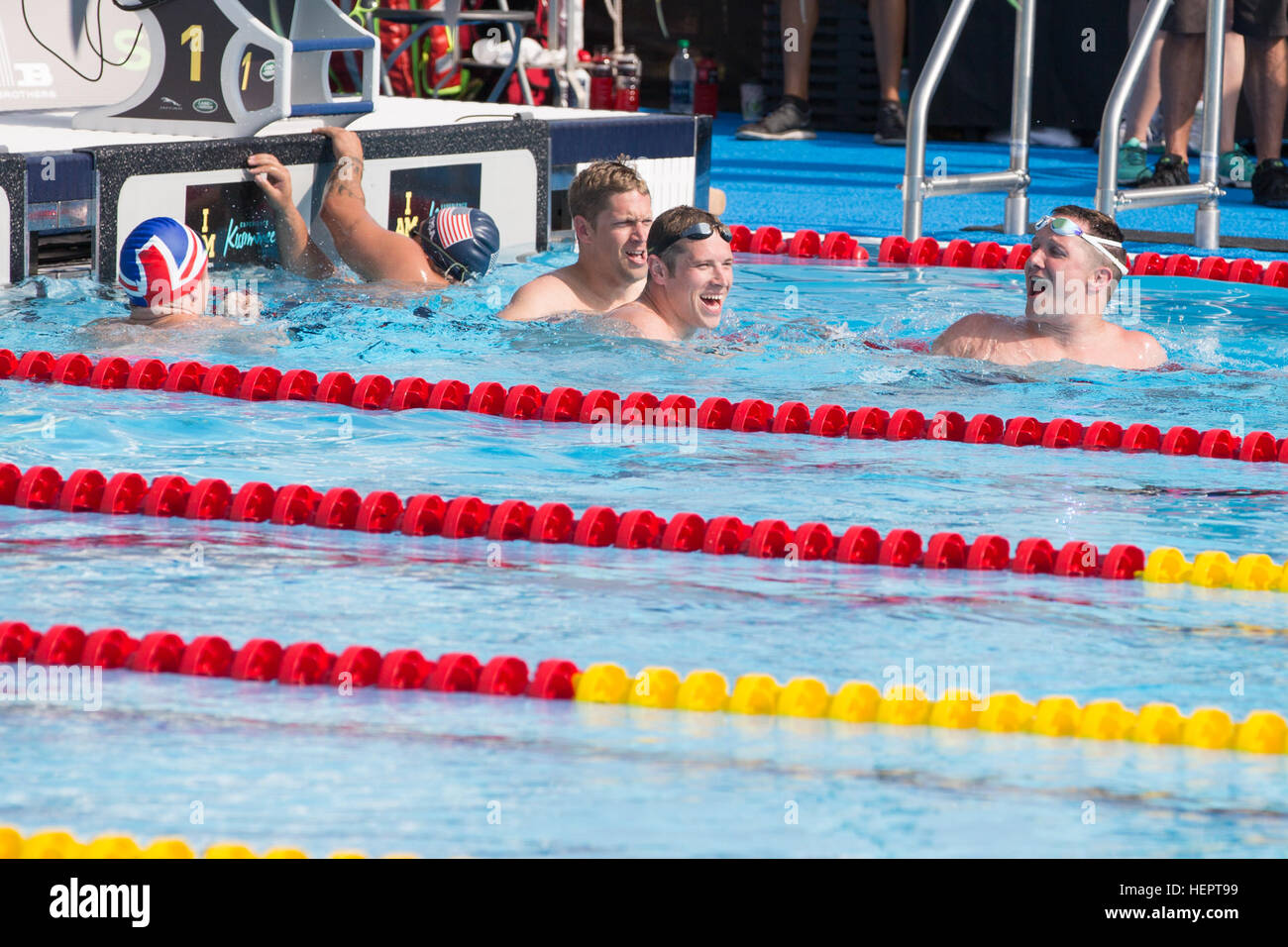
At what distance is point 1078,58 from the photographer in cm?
1116

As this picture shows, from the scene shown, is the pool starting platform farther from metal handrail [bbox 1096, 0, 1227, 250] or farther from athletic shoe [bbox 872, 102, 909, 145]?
athletic shoe [bbox 872, 102, 909, 145]

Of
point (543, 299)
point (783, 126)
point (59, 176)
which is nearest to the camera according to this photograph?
point (543, 299)

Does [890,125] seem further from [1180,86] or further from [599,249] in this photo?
[599,249]

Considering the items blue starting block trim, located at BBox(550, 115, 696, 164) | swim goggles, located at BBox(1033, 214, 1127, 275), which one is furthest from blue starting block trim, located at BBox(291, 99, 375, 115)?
swim goggles, located at BBox(1033, 214, 1127, 275)

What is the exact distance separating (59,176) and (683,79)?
6.99 metres

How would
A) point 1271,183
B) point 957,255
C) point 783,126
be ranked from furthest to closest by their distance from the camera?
1. point 783,126
2. point 1271,183
3. point 957,255

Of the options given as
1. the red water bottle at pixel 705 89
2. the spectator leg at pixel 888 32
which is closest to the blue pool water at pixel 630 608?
the spectator leg at pixel 888 32

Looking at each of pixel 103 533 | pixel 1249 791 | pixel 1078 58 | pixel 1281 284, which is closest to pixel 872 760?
pixel 1249 791

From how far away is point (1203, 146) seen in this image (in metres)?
7.70

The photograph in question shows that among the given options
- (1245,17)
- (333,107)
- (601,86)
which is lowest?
(333,107)

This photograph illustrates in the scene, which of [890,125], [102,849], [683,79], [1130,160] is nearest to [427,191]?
[1130,160]

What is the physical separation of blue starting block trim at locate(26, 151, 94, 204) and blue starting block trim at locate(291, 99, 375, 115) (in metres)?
0.90
